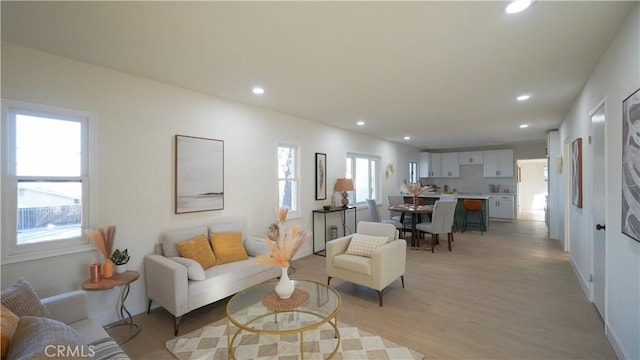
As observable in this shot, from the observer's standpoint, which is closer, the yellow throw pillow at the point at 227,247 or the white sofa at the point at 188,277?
the white sofa at the point at 188,277

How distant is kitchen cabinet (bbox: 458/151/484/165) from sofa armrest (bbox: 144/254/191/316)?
32.4 ft

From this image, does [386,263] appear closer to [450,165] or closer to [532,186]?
[450,165]

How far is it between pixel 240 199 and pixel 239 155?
2.09 ft

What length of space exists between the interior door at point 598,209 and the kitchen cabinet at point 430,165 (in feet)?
24.6

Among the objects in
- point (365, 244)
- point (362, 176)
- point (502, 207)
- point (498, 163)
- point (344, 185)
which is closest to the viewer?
point (365, 244)

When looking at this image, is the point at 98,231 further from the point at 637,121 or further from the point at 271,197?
the point at 637,121

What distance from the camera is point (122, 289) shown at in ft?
9.45

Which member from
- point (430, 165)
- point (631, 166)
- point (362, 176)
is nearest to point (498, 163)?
point (430, 165)

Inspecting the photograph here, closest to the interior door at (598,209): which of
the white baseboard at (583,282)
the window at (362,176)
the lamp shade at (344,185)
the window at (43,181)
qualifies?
the white baseboard at (583,282)

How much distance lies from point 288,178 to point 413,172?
6397 millimetres

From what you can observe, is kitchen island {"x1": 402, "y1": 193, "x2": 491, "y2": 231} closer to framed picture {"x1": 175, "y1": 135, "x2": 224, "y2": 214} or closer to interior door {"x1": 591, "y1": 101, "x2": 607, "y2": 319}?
interior door {"x1": 591, "y1": 101, "x2": 607, "y2": 319}

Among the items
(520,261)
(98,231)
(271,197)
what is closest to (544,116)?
(520,261)

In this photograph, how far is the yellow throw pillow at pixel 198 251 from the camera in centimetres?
306

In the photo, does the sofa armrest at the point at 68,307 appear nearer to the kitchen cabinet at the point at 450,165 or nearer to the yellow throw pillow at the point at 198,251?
the yellow throw pillow at the point at 198,251
